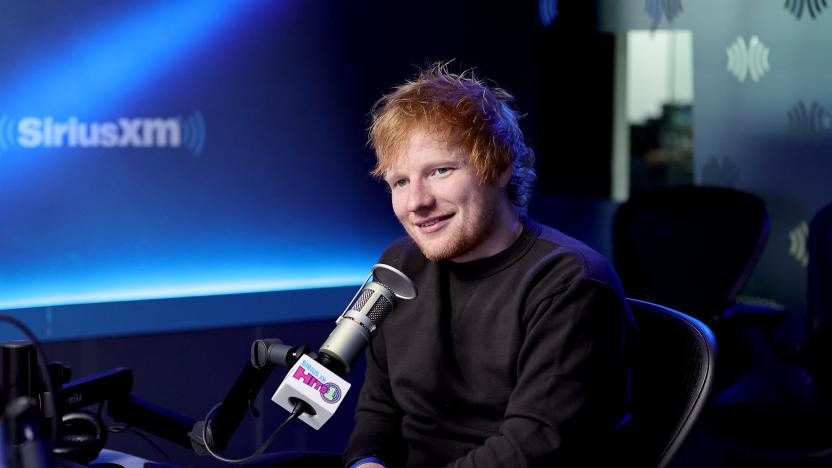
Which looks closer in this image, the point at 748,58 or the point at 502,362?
the point at 502,362

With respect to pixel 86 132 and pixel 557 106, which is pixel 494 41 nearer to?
pixel 557 106

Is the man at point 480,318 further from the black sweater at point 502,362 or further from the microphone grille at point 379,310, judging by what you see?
the microphone grille at point 379,310

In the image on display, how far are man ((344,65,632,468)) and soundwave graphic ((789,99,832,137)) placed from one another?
2326 millimetres

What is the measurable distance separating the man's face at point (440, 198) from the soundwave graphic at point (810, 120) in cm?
249

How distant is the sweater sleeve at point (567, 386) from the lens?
1.69 meters

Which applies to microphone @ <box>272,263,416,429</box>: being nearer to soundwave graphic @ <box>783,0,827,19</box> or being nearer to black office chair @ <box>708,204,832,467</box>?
black office chair @ <box>708,204,832,467</box>

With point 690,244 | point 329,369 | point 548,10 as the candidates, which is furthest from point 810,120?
point 329,369

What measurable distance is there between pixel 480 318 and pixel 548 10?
3.51 meters

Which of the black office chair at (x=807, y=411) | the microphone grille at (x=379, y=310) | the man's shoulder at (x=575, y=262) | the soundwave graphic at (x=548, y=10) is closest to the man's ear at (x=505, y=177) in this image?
the man's shoulder at (x=575, y=262)

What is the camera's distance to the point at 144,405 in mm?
1771

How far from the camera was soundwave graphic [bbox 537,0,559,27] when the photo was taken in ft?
16.7

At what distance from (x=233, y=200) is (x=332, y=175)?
0.43 metres

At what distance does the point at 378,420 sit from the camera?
2.04 meters

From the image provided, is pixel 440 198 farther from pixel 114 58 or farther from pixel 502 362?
pixel 114 58
